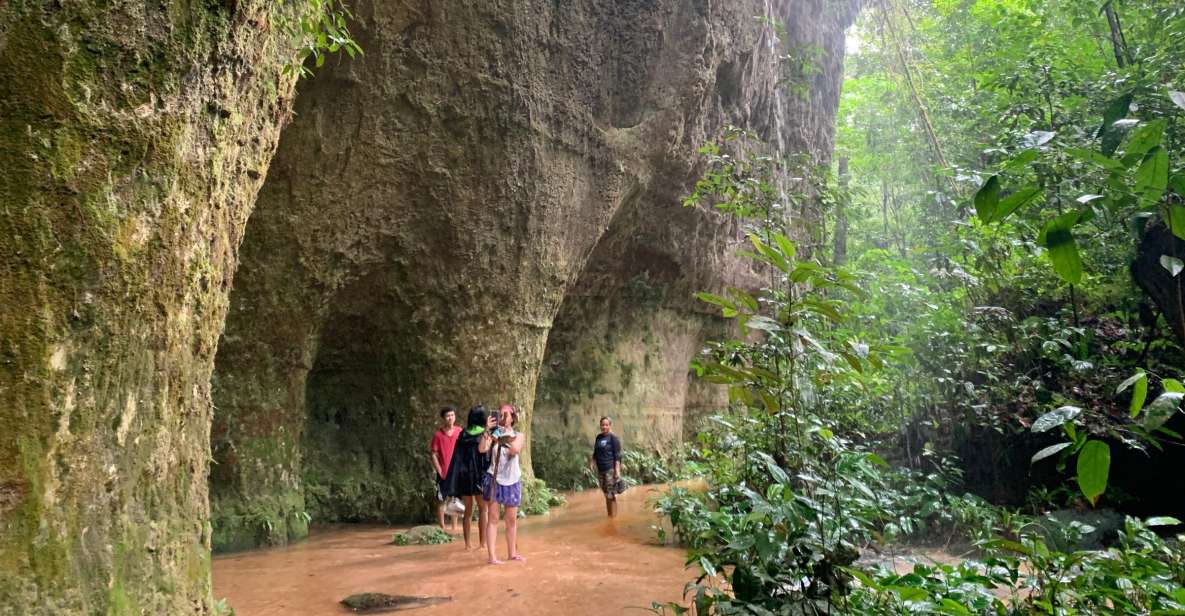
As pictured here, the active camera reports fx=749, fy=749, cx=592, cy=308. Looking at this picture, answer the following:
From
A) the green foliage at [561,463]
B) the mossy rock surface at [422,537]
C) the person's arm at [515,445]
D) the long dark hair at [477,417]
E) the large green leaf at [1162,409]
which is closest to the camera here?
the large green leaf at [1162,409]

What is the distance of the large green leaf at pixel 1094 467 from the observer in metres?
1.44

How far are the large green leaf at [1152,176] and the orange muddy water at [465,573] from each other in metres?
4.13

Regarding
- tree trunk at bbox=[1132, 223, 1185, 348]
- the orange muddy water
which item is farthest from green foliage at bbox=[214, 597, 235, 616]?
tree trunk at bbox=[1132, 223, 1185, 348]

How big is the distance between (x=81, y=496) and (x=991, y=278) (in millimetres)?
9278

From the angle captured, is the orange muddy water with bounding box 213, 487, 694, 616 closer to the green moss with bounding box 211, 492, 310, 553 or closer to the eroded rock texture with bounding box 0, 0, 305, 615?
the green moss with bounding box 211, 492, 310, 553

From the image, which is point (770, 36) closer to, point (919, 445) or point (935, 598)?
point (919, 445)

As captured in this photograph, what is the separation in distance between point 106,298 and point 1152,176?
3776mm

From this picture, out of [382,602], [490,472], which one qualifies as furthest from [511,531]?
[382,602]

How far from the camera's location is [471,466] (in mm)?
6836

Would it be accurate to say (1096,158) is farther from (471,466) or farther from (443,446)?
(443,446)

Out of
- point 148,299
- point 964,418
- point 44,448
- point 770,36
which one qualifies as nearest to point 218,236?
point 148,299

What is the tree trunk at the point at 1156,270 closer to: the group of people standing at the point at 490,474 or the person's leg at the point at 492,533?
the group of people standing at the point at 490,474

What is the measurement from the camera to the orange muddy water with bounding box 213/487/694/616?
5137 mm

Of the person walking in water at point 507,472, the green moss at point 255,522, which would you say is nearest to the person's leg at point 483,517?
the person walking in water at point 507,472
